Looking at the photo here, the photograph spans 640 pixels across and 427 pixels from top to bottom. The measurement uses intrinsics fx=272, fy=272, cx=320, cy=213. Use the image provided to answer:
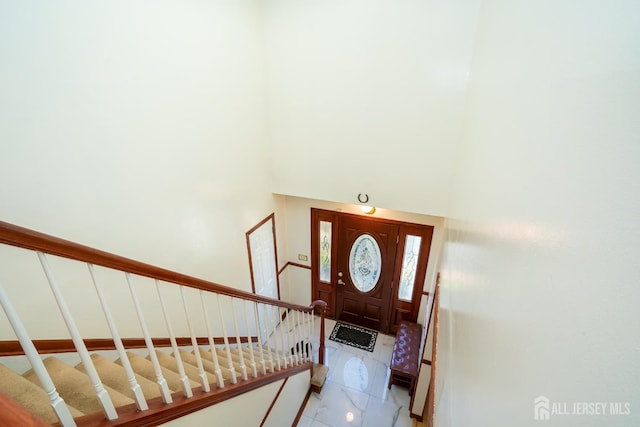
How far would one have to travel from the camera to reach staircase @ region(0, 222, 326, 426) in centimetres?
86

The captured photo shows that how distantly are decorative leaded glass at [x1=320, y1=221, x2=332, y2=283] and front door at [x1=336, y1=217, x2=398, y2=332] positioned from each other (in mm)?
161

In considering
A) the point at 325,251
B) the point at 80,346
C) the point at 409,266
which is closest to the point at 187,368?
the point at 80,346

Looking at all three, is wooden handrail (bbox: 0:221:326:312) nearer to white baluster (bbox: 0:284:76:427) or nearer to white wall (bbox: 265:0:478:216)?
white baluster (bbox: 0:284:76:427)

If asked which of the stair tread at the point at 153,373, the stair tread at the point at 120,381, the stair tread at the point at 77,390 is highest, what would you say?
the stair tread at the point at 77,390

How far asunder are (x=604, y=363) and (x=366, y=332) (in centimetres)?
430

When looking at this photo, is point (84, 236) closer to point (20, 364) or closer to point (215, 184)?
point (20, 364)

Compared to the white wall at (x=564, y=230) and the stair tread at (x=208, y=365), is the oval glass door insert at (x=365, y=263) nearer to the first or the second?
the stair tread at (x=208, y=365)

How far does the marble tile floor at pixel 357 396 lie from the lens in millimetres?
3080

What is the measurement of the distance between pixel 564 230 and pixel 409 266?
11.4 ft

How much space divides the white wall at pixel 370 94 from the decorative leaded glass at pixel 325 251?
2.57 ft

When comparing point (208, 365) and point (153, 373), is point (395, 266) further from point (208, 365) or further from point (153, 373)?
point (153, 373)

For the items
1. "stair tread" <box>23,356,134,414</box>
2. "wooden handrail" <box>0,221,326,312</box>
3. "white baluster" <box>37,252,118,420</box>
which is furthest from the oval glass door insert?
"white baluster" <box>37,252,118,420</box>

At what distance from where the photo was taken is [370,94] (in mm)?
2713

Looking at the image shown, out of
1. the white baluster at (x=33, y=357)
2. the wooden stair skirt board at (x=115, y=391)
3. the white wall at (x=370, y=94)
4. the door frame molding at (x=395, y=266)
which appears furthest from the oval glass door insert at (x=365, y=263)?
the white baluster at (x=33, y=357)
